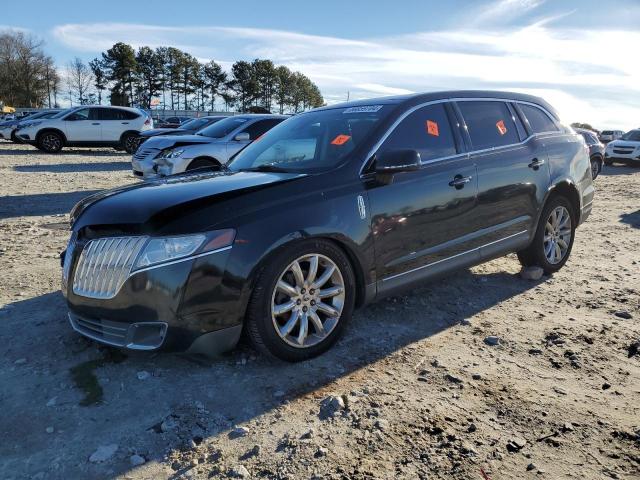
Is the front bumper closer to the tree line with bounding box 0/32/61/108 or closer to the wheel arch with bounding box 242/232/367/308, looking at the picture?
the wheel arch with bounding box 242/232/367/308

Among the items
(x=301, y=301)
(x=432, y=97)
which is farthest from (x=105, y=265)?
(x=432, y=97)

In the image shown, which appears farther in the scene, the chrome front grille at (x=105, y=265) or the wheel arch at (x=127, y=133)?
the wheel arch at (x=127, y=133)

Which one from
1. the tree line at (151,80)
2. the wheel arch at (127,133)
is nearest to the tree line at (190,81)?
the tree line at (151,80)

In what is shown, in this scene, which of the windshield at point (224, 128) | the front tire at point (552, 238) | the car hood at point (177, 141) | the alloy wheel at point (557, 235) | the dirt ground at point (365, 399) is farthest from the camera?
the windshield at point (224, 128)

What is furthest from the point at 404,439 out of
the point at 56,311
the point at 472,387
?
the point at 56,311

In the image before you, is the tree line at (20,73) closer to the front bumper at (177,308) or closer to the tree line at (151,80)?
the tree line at (151,80)

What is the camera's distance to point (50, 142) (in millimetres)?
19609

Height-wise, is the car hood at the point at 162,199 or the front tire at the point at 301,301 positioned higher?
the car hood at the point at 162,199

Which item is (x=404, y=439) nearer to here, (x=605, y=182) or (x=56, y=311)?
(x=56, y=311)

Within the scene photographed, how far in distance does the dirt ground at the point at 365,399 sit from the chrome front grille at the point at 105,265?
0.53 metres

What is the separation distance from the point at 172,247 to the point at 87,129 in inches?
741

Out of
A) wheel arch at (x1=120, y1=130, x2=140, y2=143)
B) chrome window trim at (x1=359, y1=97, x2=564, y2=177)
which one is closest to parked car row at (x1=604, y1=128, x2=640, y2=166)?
chrome window trim at (x1=359, y1=97, x2=564, y2=177)

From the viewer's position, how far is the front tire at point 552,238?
502 centimetres

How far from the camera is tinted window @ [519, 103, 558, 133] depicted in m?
5.07
